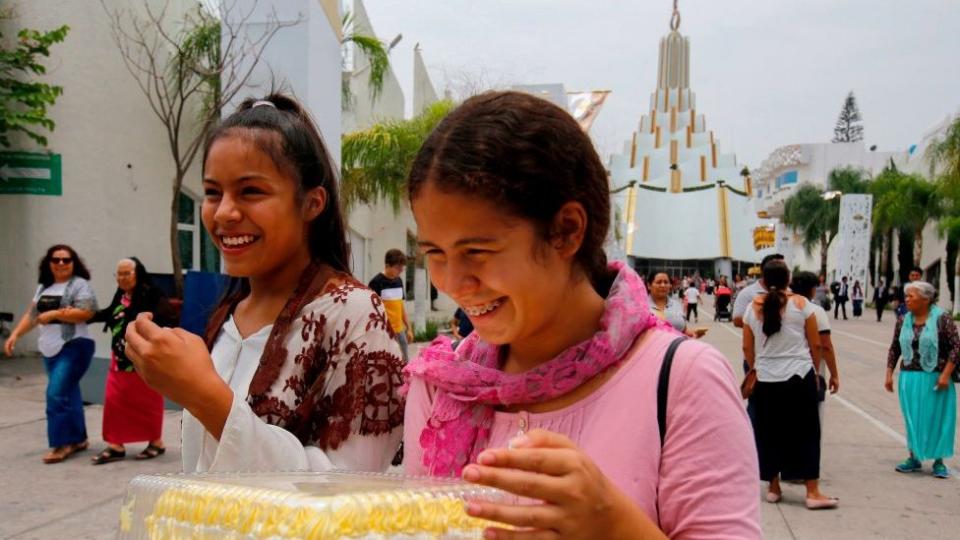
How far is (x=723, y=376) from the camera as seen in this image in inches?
39.3

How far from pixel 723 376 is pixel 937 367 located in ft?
20.1

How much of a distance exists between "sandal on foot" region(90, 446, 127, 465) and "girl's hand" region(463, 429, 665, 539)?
19.6ft

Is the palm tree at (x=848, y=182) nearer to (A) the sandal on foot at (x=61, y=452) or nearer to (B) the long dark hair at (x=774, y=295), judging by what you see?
(B) the long dark hair at (x=774, y=295)

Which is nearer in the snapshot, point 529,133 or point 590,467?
point 590,467

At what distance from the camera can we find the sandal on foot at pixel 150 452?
594cm

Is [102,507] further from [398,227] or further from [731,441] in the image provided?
[398,227]

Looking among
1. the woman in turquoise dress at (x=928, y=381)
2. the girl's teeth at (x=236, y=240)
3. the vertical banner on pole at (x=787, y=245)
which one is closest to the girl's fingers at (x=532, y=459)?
the girl's teeth at (x=236, y=240)

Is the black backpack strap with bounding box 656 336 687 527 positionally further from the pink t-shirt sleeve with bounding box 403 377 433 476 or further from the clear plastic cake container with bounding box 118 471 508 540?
the pink t-shirt sleeve with bounding box 403 377 433 476

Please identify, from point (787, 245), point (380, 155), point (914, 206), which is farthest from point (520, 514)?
point (787, 245)

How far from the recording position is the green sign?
1005 centimetres

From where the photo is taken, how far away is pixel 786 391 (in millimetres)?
5285

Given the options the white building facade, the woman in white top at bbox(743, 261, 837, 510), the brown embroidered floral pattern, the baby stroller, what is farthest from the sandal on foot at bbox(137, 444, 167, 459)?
the white building facade

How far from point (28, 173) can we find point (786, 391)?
396 inches

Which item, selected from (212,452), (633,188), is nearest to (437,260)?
(212,452)
